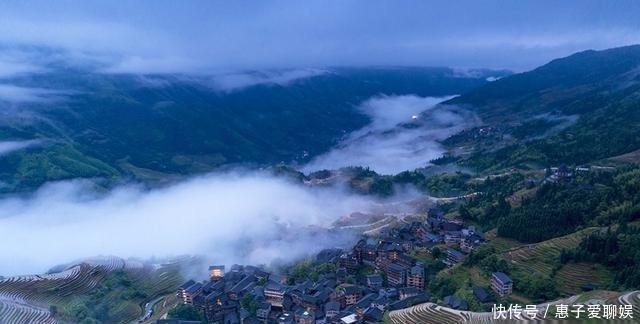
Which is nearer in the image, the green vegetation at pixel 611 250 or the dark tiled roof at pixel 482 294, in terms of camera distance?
the dark tiled roof at pixel 482 294

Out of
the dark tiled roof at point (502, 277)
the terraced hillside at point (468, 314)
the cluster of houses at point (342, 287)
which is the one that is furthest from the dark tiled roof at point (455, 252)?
the terraced hillside at point (468, 314)

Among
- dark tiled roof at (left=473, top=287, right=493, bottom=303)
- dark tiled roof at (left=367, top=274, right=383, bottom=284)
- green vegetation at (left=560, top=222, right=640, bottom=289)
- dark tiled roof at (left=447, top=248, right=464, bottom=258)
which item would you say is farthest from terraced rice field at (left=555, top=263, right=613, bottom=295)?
dark tiled roof at (left=367, top=274, right=383, bottom=284)

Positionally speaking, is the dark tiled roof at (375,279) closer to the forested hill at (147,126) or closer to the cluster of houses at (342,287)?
the cluster of houses at (342,287)

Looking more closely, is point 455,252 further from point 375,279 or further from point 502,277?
point 502,277

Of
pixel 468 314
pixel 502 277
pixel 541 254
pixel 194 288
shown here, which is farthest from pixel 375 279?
pixel 194 288

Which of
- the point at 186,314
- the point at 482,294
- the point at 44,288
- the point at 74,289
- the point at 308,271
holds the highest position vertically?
the point at 482,294

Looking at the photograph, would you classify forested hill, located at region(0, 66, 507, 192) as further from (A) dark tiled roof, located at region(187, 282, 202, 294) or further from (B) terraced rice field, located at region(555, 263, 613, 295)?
(B) terraced rice field, located at region(555, 263, 613, 295)
